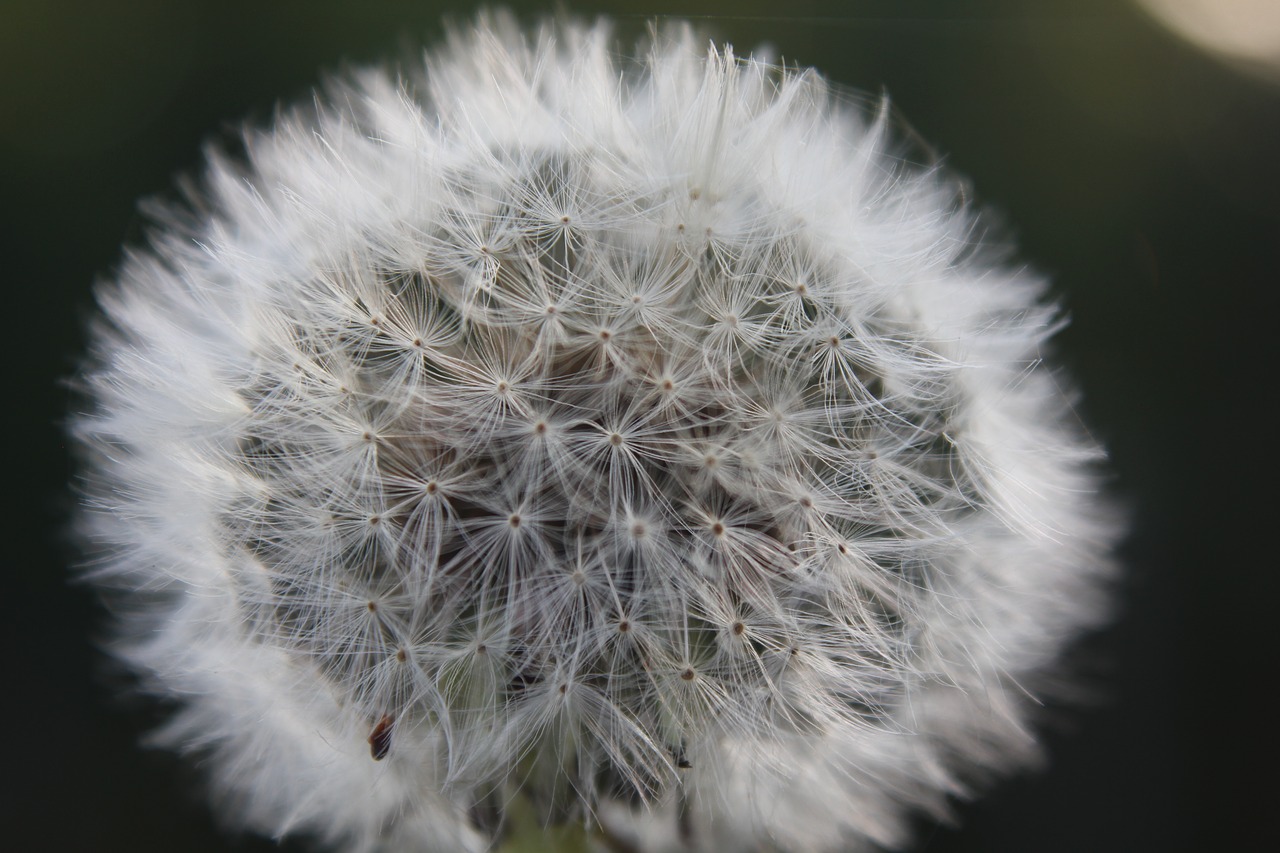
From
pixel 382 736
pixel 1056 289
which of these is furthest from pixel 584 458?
pixel 1056 289

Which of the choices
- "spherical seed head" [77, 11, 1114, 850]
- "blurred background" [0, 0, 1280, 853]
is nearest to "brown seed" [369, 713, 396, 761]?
"spherical seed head" [77, 11, 1114, 850]

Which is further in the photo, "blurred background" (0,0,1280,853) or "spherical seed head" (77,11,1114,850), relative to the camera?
"blurred background" (0,0,1280,853)

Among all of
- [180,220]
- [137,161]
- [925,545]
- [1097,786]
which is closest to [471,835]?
[925,545]

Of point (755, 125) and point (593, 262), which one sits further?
point (755, 125)

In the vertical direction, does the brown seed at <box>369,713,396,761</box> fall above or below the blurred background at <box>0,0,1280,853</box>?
below

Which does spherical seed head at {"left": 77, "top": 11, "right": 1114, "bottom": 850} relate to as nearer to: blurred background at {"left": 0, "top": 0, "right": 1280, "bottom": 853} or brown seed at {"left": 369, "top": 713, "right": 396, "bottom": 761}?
brown seed at {"left": 369, "top": 713, "right": 396, "bottom": 761}

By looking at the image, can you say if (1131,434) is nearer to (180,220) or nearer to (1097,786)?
(1097,786)

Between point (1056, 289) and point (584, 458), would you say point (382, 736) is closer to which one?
point (584, 458)
